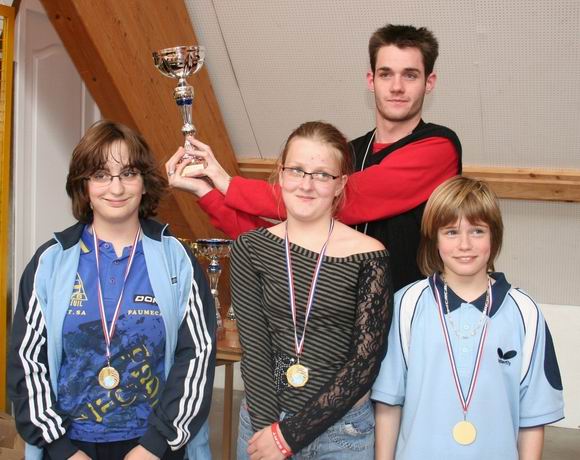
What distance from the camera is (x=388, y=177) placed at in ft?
6.64

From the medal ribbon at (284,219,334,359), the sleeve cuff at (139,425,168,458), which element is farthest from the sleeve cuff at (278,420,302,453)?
the sleeve cuff at (139,425,168,458)

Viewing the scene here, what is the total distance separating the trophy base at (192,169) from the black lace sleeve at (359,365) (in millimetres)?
639

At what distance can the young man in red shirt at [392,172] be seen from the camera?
2.02 metres

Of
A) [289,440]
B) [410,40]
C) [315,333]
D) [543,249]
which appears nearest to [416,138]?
[410,40]

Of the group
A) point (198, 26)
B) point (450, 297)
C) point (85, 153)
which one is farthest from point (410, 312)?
point (198, 26)

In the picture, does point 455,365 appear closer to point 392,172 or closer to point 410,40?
point 392,172

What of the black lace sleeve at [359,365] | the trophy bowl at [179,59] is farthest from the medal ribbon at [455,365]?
the trophy bowl at [179,59]

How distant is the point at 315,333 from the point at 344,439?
23 cm

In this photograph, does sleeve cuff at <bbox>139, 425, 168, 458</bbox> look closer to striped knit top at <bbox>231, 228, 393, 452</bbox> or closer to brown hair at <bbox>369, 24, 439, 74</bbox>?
striped knit top at <bbox>231, 228, 393, 452</bbox>

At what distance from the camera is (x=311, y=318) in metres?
1.68

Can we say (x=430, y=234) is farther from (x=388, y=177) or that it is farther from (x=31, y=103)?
(x=31, y=103)

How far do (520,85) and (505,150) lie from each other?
0.32m

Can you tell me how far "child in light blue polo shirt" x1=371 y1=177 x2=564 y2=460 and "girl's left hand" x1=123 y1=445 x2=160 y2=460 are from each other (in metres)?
0.49

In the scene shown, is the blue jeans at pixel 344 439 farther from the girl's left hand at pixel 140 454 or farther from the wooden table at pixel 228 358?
the wooden table at pixel 228 358
